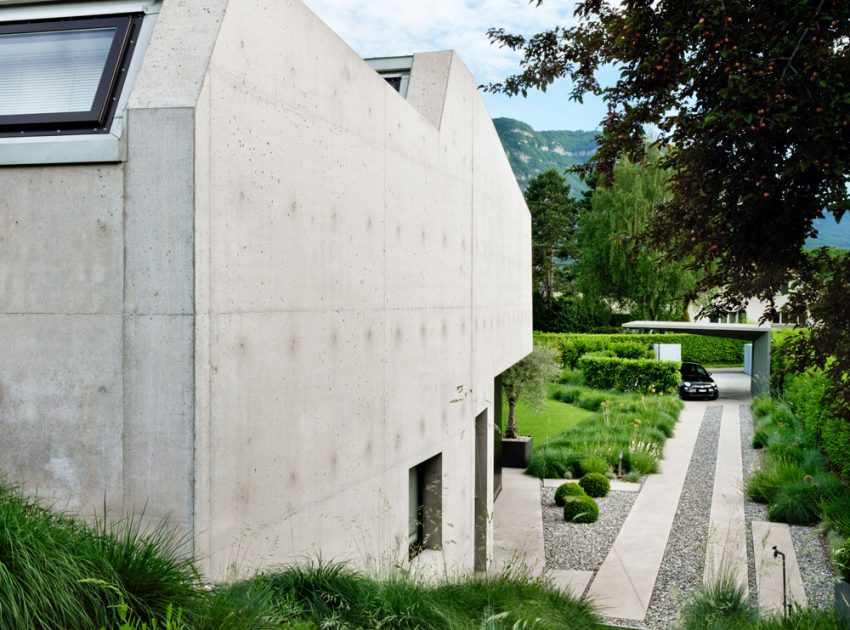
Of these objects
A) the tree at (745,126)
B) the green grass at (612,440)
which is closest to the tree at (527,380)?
the green grass at (612,440)

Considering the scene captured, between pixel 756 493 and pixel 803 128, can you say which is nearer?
pixel 803 128

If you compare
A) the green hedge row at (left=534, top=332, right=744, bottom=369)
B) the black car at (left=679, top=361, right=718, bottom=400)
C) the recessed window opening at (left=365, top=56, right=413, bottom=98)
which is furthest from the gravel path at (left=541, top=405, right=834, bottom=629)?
the green hedge row at (left=534, top=332, right=744, bottom=369)

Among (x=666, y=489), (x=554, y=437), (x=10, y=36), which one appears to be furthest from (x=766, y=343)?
(x=10, y=36)

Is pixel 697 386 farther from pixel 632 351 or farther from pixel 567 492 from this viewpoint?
pixel 567 492

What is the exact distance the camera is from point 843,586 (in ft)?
23.3

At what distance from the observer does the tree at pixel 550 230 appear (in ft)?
177

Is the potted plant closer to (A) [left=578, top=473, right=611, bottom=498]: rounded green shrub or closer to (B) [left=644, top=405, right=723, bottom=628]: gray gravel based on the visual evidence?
(B) [left=644, top=405, right=723, bottom=628]: gray gravel

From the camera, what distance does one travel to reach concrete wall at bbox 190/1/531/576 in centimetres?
382

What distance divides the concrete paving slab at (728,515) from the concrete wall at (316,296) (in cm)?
365

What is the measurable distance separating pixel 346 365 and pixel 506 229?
27.2 ft

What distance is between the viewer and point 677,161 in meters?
7.71

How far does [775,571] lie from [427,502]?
5385 millimetres

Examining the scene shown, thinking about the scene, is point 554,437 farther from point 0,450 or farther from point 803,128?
point 0,450

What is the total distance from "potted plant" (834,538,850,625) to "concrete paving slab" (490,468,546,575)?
3.45m
